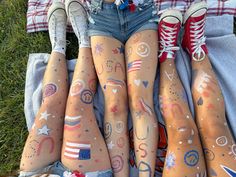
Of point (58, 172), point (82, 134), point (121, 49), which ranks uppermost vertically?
point (121, 49)

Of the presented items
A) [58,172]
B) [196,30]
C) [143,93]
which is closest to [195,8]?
[196,30]

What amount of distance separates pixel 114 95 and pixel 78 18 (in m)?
0.39

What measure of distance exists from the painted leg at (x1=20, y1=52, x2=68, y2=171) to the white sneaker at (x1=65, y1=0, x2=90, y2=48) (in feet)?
0.47

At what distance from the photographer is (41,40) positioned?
1.77 metres

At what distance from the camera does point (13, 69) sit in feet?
5.72

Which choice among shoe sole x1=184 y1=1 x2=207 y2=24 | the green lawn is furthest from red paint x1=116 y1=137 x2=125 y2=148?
shoe sole x1=184 y1=1 x2=207 y2=24

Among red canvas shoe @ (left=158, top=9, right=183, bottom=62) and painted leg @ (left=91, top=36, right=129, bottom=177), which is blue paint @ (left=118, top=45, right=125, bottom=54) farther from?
red canvas shoe @ (left=158, top=9, right=183, bottom=62)

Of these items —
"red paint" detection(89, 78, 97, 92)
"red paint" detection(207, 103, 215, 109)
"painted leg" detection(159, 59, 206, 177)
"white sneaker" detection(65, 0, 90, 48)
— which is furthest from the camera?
"white sneaker" detection(65, 0, 90, 48)

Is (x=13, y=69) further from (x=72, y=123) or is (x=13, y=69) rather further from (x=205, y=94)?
(x=205, y=94)

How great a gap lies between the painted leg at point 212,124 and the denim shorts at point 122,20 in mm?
275

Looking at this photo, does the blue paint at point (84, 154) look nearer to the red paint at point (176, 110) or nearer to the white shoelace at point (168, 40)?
the red paint at point (176, 110)

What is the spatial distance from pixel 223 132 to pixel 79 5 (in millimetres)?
762

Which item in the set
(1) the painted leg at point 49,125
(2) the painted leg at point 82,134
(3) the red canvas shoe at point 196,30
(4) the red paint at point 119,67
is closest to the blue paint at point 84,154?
(2) the painted leg at point 82,134

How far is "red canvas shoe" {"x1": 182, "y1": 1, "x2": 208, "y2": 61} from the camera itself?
1.51 metres
